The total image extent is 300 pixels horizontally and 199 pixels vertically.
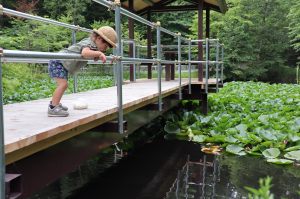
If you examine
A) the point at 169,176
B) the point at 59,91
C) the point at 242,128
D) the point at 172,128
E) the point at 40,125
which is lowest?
the point at 169,176

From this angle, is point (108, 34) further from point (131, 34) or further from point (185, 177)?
point (131, 34)

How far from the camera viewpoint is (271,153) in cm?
571

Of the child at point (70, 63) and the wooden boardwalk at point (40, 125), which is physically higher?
the child at point (70, 63)

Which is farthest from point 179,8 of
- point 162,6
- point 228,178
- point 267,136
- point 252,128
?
point 228,178

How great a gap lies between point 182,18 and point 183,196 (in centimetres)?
2684

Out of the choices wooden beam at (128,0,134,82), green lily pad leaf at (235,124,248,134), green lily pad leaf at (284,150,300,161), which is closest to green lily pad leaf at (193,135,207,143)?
green lily pad leaf at (235,124,248,134)

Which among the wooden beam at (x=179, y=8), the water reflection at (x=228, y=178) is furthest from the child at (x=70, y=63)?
the wooden beam at (x=179, y=8)

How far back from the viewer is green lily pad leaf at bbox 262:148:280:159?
568 centimetres

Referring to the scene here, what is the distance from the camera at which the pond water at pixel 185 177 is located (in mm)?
4512

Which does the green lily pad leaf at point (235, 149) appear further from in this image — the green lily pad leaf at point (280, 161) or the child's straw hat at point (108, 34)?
the child's straw hat at point (108, 34)

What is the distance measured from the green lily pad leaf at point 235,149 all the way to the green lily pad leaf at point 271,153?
1.09 ft

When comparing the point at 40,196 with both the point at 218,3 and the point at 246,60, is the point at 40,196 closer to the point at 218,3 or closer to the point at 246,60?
the point at 218,3

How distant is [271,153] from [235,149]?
538 mm

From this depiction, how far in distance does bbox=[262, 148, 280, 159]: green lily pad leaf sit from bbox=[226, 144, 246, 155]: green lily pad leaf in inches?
13.0
